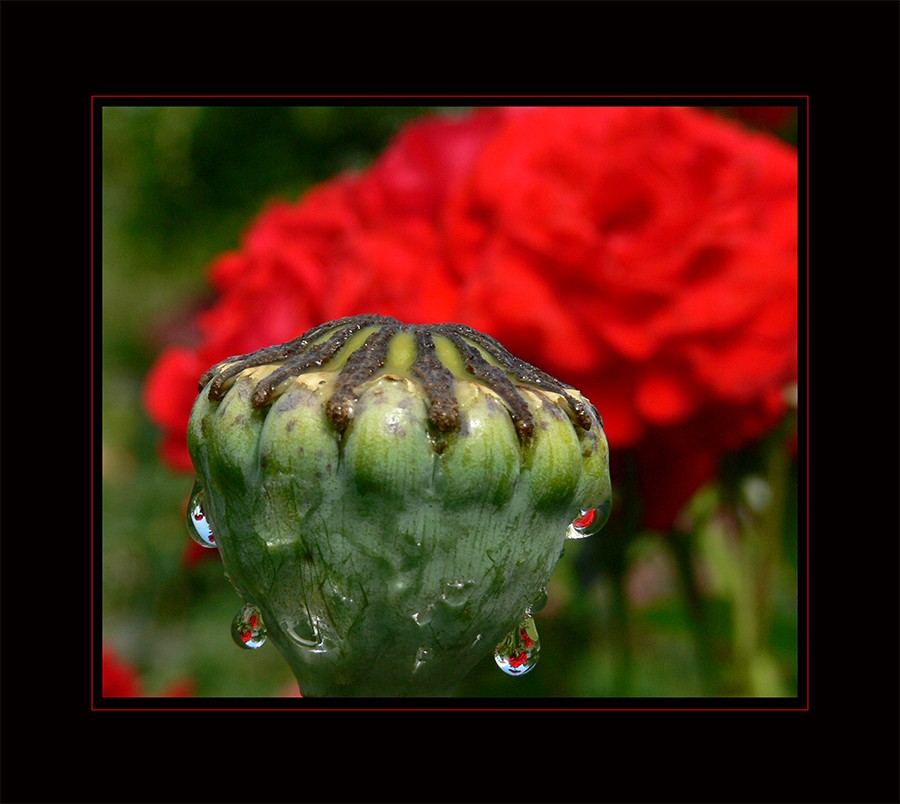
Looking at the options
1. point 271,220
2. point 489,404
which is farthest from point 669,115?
point 489,404

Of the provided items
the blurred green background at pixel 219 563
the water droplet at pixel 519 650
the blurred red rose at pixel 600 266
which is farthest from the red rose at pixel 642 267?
the water droplet at pixel 519 650

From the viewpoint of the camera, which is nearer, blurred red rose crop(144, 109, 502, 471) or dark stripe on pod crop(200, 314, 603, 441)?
dark stripe on pod crop(200, 314, 603, 441)

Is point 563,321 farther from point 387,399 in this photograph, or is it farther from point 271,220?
point 387,399

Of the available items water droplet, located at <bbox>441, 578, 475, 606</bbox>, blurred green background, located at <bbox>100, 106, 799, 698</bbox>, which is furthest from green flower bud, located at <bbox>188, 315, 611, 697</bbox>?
blurred green background, located at <bbox>100, 106, 799, 698</bbox>

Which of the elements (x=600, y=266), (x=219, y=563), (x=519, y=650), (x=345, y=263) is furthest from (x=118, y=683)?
(x=519, y=650)

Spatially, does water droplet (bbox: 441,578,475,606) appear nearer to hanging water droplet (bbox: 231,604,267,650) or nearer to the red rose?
hanging water droplet (bbox: 231,604,267,650)

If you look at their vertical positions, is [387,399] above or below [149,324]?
below
